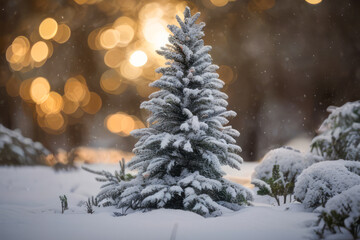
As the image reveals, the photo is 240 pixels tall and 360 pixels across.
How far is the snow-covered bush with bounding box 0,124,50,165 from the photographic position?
991cm

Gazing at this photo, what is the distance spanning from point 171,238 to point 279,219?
172 centimetres

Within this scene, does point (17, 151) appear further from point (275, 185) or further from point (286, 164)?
point (286, 164)

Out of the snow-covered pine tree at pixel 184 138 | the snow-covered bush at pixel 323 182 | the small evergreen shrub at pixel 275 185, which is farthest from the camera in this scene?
the small evergreen shrub at pixel 275 185

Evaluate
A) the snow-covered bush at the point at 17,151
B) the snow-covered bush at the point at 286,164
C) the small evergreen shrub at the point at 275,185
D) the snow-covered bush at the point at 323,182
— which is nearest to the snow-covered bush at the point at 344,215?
the snow-covered bush at the point at 323,182

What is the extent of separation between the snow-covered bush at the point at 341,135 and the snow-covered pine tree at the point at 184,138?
396cm

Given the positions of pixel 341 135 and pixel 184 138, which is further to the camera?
pixel 341 135

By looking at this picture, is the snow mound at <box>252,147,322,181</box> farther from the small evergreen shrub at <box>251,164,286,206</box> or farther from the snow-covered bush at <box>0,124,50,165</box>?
the snow-covered bush at <box>0,124,50,165</box>

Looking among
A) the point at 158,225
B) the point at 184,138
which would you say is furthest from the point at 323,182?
the point at 158,225

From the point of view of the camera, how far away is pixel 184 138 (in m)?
5.19

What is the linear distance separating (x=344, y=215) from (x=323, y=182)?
1560mm

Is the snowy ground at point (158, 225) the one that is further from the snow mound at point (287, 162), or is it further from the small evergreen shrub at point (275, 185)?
the snow mound at point (287, 162)

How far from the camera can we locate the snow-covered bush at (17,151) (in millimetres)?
9914

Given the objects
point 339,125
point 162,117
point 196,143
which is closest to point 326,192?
point 196,143

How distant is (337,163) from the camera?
204 inches
